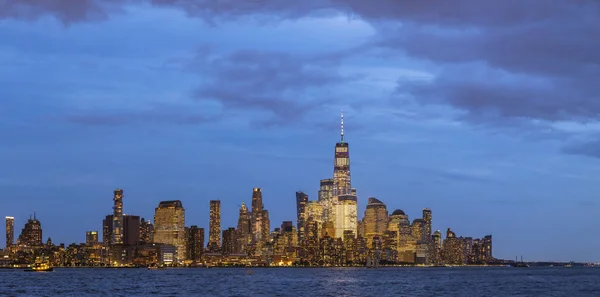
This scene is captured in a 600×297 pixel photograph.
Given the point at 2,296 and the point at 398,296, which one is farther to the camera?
the point at 398,296

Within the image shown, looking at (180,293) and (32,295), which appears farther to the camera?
(180,293)

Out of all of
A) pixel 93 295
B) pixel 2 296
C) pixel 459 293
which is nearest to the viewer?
pixel 2 296

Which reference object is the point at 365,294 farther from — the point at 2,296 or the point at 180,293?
the point at 2,296

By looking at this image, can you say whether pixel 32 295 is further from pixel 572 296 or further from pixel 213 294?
pixel 572 296

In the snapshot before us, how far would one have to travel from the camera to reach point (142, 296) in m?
162

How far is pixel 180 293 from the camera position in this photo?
174 meters

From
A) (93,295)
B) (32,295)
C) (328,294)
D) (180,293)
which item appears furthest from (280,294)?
(32,295)

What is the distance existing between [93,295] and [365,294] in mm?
49722

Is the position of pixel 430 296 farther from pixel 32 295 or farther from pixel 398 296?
pixel 32 295

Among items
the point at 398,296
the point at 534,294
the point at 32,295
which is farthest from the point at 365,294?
the point at 32,295

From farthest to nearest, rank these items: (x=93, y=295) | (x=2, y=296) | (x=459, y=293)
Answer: (x=459, y=293) → (x=93, y=295) → (x=2, y=296)

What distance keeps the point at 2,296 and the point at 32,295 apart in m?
7.99

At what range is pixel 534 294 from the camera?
17450 cm

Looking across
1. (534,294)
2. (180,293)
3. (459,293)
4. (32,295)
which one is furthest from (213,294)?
(534,294)
